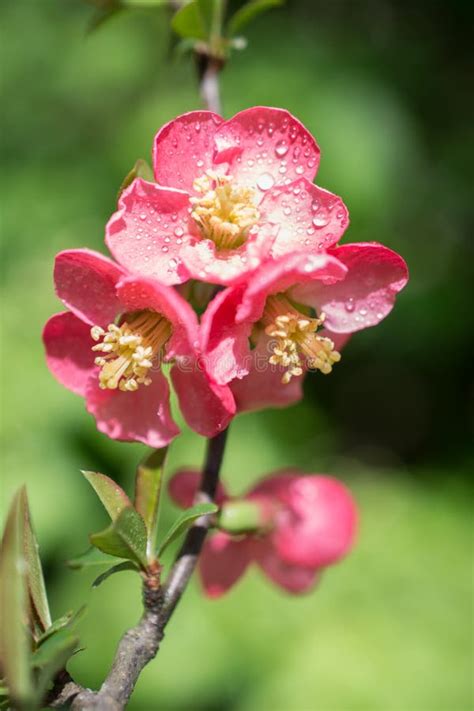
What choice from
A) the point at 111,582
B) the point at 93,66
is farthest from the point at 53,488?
the point at 93,66

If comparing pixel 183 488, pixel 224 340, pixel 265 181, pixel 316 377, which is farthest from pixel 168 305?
pixel 316 377

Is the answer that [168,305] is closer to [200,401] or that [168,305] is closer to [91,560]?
[200,401]

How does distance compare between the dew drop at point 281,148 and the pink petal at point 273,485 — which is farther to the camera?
the pink petal at point 273,485

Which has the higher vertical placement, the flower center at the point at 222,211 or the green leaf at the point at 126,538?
the flower center at the point at 222,211

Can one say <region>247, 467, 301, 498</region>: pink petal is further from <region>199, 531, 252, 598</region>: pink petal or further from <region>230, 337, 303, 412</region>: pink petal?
<region>230, 337, 303, 412</region>: pink petal

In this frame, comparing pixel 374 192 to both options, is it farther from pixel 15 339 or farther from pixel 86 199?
pixel 15 339

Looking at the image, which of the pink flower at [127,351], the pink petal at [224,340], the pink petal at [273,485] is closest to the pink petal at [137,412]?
the pink flower at [127,351]

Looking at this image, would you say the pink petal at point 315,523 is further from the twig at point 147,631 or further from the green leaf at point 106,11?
the green leaf at point 106,11

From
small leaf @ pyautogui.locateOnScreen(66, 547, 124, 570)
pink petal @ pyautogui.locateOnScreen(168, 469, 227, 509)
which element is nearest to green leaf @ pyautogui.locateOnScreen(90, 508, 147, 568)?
small leaf @ pyautogui.locateOnScreen(66, 547, 124, 570)
